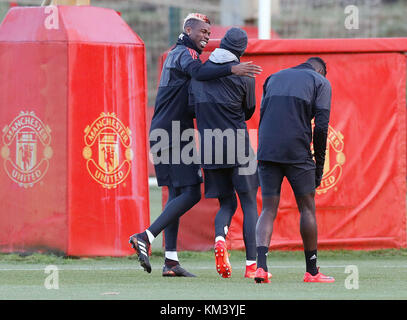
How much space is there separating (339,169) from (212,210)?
123 centimetres

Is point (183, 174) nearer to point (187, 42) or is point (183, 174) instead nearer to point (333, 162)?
point (187, 42)

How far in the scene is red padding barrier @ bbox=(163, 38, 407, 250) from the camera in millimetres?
10219

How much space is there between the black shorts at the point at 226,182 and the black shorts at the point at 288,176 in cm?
27

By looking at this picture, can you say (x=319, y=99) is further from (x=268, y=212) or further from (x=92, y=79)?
(x=92, y=79)

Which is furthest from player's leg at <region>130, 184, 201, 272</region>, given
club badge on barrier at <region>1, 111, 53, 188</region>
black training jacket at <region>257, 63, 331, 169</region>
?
club badge on barrier at <region>1, 111, 53, 188</region>

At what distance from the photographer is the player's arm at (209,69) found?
782cm

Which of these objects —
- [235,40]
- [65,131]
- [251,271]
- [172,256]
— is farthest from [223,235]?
[65,131]

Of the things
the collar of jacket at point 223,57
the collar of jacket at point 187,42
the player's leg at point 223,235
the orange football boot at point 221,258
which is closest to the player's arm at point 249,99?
the collar of jacket at point 223,57

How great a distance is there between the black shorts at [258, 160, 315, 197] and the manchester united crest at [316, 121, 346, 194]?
2.42 metres

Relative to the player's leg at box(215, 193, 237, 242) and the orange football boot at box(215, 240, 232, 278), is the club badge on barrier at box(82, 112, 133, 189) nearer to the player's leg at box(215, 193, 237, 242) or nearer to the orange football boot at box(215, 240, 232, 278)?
the player's leg at box(215, 193, 237, 242)

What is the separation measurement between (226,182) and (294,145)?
0.75 meters

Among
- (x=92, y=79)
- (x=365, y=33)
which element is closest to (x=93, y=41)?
(x=92, y=79)

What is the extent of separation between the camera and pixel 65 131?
9672 millimetres

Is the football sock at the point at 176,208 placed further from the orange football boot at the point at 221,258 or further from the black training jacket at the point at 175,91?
the orange football boot at the point at 221,258
